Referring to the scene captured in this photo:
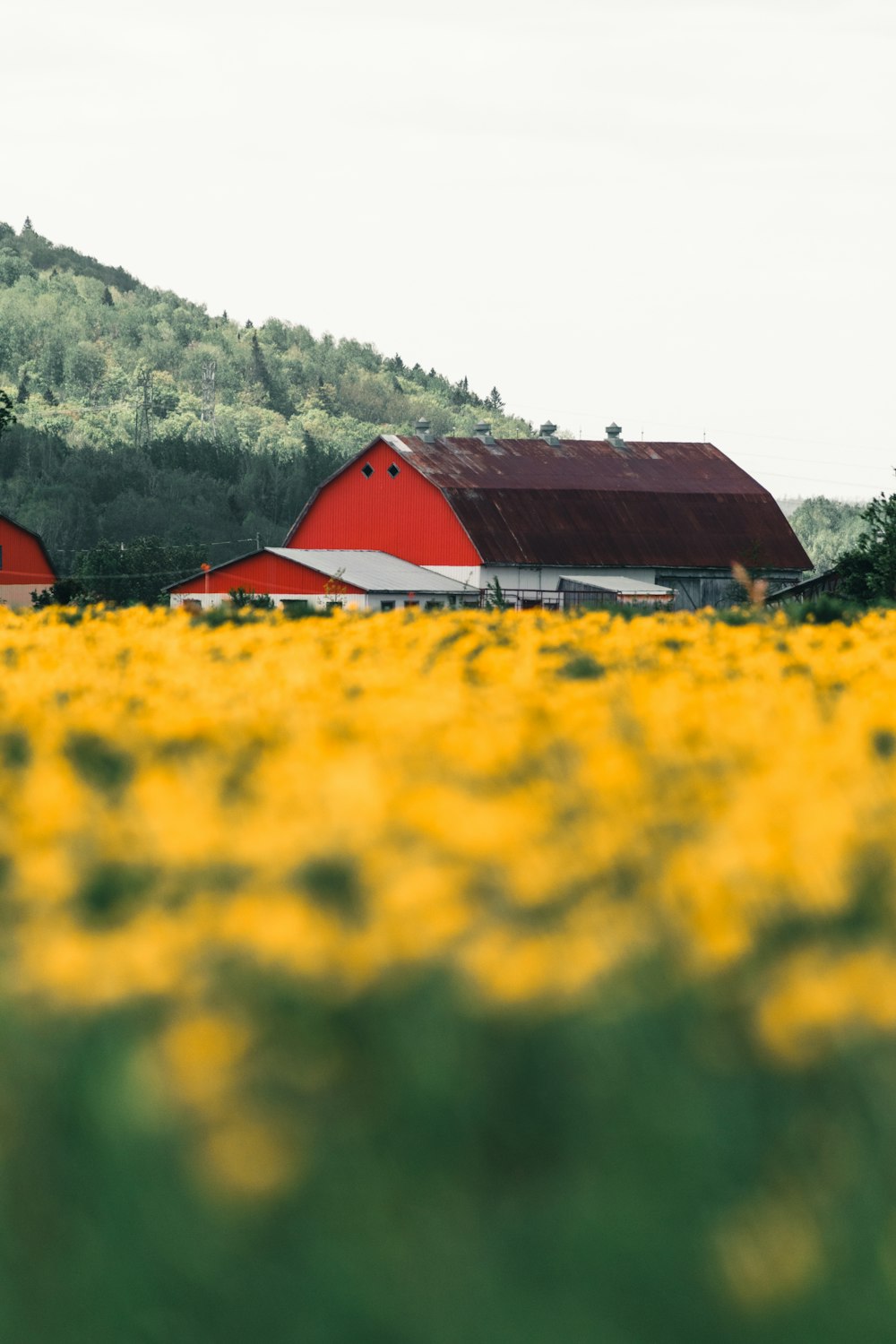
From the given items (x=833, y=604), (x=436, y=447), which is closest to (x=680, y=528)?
(x=436, y=447)

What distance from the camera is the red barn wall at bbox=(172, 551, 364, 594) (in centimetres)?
6091

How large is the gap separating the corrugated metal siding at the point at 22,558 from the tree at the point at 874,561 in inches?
1692

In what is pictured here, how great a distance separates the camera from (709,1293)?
409 cm

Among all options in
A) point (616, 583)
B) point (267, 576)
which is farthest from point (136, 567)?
point (616, 583)

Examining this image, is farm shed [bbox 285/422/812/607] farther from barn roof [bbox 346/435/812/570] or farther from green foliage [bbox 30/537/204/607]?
green foliage [bbox 30/537/204/607]

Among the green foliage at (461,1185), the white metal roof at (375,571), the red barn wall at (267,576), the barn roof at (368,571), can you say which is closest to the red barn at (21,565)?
the barn roof at (368,571)

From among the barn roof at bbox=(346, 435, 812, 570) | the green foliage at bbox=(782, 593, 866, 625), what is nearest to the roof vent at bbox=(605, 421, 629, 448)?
the barn roof at bbox=(346, 435, 812, 570)

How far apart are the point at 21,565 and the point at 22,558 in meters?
0.45

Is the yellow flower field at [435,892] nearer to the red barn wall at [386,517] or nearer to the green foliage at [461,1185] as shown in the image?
the green foliage at [461,1185]

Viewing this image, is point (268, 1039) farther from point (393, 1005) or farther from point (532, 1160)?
point (532, 1160)

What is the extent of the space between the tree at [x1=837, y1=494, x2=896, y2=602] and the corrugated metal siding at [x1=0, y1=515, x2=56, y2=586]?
43.0 meters

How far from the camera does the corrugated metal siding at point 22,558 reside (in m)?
79.9

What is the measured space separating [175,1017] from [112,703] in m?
6.27

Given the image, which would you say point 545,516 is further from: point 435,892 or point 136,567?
point 435,892
